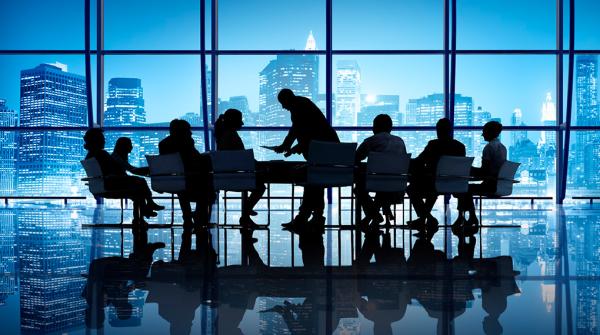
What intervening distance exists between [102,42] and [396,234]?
7.45 meters

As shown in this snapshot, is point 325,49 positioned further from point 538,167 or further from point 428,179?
point 428,179

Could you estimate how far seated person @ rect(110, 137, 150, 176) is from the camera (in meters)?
6.40

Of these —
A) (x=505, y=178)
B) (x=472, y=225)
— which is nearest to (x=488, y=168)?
(x=505, y=178)

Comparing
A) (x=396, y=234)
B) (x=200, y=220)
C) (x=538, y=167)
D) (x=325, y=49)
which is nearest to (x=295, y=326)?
(x=396, y=234)

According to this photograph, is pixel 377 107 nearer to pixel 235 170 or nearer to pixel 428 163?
pixel 428 163

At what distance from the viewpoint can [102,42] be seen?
1153 centimetres

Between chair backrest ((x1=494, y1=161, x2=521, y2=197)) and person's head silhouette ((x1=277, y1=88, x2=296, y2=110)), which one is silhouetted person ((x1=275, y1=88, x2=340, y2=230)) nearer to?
person's head silhouette ((x1=277, y1=88, x2=296, y2=110))

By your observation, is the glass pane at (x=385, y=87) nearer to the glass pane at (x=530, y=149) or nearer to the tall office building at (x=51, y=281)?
the glass pane at (x=530, y=149)

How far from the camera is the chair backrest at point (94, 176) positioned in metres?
6.33

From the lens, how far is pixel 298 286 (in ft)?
9.21

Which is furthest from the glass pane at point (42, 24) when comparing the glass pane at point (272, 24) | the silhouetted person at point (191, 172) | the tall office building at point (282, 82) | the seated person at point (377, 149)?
the seated person at point (377, 149)

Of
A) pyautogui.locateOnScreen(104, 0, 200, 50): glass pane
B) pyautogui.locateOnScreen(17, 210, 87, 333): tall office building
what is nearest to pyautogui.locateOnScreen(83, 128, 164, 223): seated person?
pyautogui.locateOnScreen(17, 210, 87, 333): tall office building

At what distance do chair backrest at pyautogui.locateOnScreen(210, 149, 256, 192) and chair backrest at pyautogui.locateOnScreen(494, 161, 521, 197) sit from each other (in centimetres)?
221

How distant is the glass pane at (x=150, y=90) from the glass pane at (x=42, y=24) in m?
0.82
